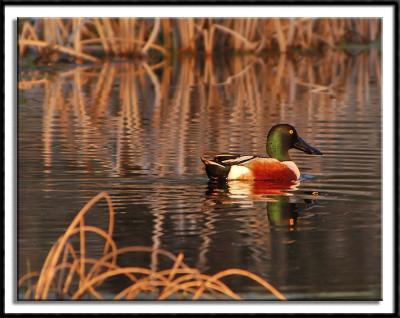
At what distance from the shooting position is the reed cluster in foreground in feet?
85.8

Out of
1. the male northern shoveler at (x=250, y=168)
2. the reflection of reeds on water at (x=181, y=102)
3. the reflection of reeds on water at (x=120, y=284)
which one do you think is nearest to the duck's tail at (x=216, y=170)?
the male northern shoveler at (x=250, y=168)

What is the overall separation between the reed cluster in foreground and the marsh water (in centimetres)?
232

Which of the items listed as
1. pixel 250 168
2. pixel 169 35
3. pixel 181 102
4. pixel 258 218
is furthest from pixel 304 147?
pixel 169 35

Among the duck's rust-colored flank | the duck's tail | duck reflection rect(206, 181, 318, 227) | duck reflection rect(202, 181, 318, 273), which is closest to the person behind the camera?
duck reflection rect(202, 181, 318, 273)

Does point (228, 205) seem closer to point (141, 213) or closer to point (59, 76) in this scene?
point (141, 213)

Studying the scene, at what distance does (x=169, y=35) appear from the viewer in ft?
92.9

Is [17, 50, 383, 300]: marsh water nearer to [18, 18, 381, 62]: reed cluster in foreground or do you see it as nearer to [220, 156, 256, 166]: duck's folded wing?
[220, 156, 256, 166]: duck's folded wing

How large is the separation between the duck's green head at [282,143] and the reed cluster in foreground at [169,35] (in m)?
12.3

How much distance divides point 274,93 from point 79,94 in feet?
9.82

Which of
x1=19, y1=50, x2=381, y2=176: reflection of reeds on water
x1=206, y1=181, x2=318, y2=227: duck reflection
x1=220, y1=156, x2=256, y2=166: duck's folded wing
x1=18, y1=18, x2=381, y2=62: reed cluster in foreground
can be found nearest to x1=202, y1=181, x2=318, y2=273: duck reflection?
x1=206, y1=181, x2=318, y2=227: duck reflection

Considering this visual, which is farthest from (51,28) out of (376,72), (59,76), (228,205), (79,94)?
(228,205)

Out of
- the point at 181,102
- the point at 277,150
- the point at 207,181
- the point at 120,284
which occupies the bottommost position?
the point at 120,284

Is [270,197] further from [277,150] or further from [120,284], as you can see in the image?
[120,284]

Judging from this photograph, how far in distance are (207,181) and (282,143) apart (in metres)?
1.01
